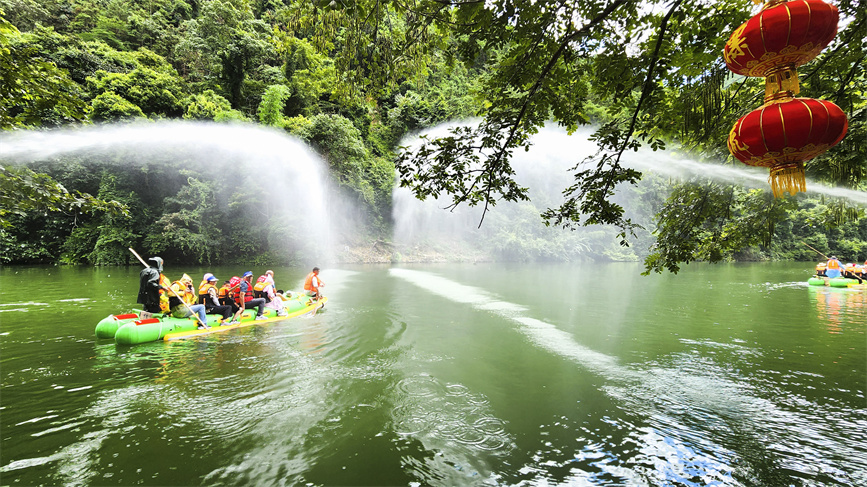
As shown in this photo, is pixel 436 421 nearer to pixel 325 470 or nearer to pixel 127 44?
pixel 325 470

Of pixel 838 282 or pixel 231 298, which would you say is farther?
pixel 838 282

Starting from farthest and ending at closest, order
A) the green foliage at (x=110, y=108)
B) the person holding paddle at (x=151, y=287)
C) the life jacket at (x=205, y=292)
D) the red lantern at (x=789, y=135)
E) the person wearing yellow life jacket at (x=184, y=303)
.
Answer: the green foliage at (x=110, y=108)
the life jacket at (x=205, y=292)
the person wearing yellow life jacket at (x=184, y=303)
the person holding paddle at (x=151, y=287)
the red lantern at (x=789, y=135)

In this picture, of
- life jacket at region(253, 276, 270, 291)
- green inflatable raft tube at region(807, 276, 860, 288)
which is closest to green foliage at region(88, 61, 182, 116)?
life jacket at region(253, 276, 270, 291)

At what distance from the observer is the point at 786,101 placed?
90.4 inches

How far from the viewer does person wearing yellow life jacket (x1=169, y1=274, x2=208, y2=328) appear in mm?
8414

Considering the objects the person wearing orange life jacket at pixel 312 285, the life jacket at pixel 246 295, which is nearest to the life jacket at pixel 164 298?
the life jacket at pixel 246 295

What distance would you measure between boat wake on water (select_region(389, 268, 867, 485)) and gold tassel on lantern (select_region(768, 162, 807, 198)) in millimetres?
2610

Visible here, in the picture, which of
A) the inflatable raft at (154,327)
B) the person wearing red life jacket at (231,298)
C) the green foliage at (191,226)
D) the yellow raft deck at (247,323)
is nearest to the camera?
the inflatable raft at (154,327)

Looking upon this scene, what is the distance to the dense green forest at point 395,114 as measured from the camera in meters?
3.18

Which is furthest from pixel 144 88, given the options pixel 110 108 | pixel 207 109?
pixel 207 109

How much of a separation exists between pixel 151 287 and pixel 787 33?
33.3 feet

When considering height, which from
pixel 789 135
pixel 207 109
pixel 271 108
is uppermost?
pixel 271 108

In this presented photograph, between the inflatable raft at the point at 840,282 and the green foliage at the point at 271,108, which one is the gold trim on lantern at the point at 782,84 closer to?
the inflatable raft at the point at 840,282

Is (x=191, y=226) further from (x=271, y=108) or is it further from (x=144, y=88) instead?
(x=271, y=108)
